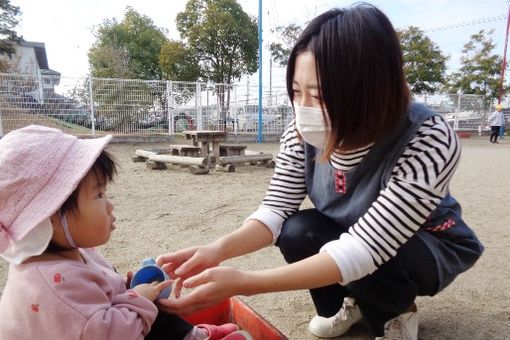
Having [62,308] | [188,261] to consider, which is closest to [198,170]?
[188,261]

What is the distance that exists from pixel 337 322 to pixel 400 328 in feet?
0.83

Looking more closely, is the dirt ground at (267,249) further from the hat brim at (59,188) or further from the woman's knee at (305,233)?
the hat brim at (59,188)

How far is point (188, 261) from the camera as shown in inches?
50.7

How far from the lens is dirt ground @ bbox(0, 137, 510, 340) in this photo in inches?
65.8

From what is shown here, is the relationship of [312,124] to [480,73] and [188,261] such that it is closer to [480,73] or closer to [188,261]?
[188,261]

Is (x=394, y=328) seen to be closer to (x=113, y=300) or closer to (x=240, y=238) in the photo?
(x=240, y=238)

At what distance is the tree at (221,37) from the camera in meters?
14.6

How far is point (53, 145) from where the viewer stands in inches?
39.8

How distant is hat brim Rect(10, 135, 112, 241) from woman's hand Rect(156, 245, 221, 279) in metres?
0.45

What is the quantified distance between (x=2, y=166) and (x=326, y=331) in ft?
4.05

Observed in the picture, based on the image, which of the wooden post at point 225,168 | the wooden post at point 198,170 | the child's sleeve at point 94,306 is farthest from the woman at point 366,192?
the wooden post at point 225,168

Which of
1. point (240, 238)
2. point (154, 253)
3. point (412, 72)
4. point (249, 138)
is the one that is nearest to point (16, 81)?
point (249, 138)

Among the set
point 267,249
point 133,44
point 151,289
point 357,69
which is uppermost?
point 133,44

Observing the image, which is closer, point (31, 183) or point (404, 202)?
point (31, 183)
